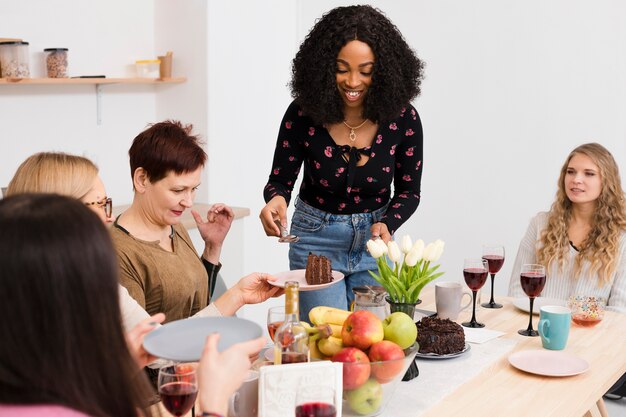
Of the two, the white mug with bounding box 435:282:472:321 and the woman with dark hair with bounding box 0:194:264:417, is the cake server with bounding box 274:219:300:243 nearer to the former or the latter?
the white mug with bounding box 435:282:472:321

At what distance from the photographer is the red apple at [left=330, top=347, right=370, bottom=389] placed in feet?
5.13

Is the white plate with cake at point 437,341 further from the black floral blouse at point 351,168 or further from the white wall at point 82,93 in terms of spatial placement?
the white wall at point 82,93

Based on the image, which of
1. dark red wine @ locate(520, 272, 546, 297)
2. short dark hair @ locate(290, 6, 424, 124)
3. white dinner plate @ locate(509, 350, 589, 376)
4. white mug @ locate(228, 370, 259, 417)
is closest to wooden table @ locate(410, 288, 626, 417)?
white dinner plate @ locate(509, 350, 589, 376)

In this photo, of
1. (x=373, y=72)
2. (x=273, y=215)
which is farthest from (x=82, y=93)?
(x=373, y=72)

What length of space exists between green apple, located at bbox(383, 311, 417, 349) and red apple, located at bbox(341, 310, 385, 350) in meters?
0.03

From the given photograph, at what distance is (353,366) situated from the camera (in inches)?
61.4

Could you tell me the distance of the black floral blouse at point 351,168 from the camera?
2.61 meters

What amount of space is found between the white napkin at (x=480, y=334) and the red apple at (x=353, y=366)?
645 millimetres

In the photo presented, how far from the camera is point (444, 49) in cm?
486

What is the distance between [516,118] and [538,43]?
0.42m

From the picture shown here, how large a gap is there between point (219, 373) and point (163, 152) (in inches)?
40.6

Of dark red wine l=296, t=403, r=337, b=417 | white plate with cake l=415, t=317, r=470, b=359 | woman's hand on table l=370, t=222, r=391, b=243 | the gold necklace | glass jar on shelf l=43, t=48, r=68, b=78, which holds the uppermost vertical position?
glass jar on shelf l=43, t=48, r=68, b=78

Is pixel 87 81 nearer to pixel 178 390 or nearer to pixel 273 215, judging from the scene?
pixel 273 215

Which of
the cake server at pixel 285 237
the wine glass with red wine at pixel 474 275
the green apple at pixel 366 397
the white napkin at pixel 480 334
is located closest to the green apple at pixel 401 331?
the green apple at pixel 366 397
